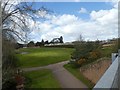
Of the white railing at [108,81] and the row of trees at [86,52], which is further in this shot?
the row of trees at [86,52]

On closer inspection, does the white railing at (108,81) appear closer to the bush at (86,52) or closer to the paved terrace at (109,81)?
the paved terrace at (109,81)

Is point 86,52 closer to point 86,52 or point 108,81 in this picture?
point 86,52

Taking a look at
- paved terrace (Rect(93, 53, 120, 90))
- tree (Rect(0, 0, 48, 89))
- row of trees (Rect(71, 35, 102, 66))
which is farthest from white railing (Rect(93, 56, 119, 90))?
row of trees (Rect(71, 35, 102, 66))

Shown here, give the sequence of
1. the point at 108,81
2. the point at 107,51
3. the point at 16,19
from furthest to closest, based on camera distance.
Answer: the point at 107,51 < the point at 16,19 < the point at 108,81

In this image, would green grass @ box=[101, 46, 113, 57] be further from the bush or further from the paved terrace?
the paved terrace

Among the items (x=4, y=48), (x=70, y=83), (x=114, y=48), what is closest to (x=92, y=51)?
(x=114, y=48)

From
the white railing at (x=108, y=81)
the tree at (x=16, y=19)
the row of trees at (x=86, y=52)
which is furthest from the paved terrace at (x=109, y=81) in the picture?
the row of trees at (x=86, y=52)

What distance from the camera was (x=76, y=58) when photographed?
24.5 meters

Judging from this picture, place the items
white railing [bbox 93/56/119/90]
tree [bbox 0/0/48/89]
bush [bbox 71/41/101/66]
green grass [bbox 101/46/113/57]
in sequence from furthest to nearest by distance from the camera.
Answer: bush [bbox 71/41/101/66]
green grass [bbox 101/46/113/57]
tree [bbox 0/0/48/89]
white railing [bbox 93/56/119/90]

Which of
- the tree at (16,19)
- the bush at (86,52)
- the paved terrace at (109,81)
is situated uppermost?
the tree at (16,19)

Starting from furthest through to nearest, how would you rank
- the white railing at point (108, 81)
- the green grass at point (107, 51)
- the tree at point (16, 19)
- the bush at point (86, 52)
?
the bush at point (86, 52) < the green grass at point (107, 51) < the tree at point (16, 19) < the white railing at point (108, 81)

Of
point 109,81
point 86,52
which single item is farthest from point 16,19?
point 109,81

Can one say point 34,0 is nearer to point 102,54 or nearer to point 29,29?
point 29,29

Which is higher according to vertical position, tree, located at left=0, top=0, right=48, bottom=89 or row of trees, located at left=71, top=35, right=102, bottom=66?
tree, located at left=0, top=0, right=48, bottom=89
